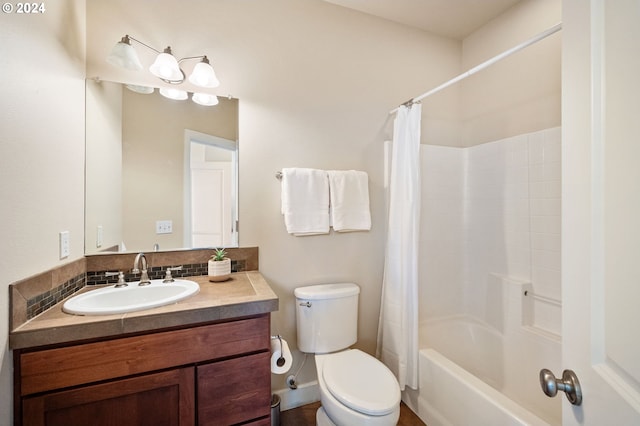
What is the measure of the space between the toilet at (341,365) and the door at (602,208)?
80cm

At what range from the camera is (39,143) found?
1037 millimetres

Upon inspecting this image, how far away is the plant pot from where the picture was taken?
148 cm

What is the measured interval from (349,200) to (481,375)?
1.54 meters

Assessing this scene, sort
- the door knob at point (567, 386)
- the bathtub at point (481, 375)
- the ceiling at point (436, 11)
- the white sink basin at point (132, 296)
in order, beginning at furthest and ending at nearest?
the ceiling at point (436, 11), the bathtub at point (481, 375), the white sink basin at point (132, 296), the door knob at point (567, 386)

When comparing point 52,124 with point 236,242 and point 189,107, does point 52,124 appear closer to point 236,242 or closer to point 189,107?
point 189,107

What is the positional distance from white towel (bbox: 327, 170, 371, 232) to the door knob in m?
1.33

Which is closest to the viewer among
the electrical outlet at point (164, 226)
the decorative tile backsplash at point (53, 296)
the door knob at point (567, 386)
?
the door knob at point (567, 386)

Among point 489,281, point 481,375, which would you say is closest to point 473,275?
point 489,281

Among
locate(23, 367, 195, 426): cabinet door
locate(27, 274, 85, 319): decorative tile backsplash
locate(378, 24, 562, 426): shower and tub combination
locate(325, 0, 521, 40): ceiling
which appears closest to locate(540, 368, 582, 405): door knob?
locate(378, 24, 562, 426): shower and tub combination

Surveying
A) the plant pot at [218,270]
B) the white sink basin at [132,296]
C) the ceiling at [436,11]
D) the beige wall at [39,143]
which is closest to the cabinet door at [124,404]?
the beige wall at [39,143]

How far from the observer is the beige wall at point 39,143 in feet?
2.87

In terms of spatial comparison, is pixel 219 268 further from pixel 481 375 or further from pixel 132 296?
pixel 481 375

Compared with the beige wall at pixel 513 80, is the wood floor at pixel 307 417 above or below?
below

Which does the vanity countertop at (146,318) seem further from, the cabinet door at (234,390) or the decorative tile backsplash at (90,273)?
the cabinet door at (234,390)
